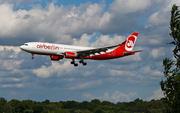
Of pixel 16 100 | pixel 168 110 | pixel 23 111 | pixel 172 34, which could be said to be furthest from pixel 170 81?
pixel 16 100

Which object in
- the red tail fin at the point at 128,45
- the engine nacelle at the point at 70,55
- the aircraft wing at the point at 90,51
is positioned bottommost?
the engine nacelle at the point at 70,55

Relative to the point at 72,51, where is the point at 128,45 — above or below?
above

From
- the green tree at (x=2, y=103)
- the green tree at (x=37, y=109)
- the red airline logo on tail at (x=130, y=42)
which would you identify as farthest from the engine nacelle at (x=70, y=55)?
the green tree at (x=2, y=103)

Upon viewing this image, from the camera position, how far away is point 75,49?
66375 millimetres

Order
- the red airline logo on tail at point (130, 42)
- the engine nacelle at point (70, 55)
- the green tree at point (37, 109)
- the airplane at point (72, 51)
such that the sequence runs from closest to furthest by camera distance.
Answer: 1. the airplane at point (72, 51)
2. the engine nacelle at point (70, 55)
3. the red airline logo on tail at point (130, 42)
4. the green tree at point (37, 109)

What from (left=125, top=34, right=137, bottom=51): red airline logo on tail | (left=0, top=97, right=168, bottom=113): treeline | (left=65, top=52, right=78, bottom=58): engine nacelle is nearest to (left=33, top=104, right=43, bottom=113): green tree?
(left=0, top=97, right=168, bottom=113): treeline

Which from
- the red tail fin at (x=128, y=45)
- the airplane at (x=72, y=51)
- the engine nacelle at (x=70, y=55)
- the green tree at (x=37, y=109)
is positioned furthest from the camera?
the green tree at (x=37, y=109)

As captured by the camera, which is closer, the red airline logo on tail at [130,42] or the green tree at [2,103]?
the red airline logo on tail at [130,42]

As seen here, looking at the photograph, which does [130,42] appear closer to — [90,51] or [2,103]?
[90,51]

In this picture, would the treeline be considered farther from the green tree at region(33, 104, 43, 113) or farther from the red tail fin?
the red tail fin

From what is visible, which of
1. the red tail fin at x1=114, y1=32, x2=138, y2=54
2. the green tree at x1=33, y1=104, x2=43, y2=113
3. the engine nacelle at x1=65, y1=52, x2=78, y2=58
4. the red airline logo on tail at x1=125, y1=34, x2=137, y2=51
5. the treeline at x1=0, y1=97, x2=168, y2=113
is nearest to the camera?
the engine nacelle at x1=65, y1=52, x2=78, y2=58

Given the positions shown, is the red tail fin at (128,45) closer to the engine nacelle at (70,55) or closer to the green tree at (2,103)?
the engine nacelle at (70,55)

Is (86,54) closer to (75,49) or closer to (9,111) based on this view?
(75,49)

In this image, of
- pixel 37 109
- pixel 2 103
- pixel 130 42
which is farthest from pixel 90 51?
pixel 2 103
